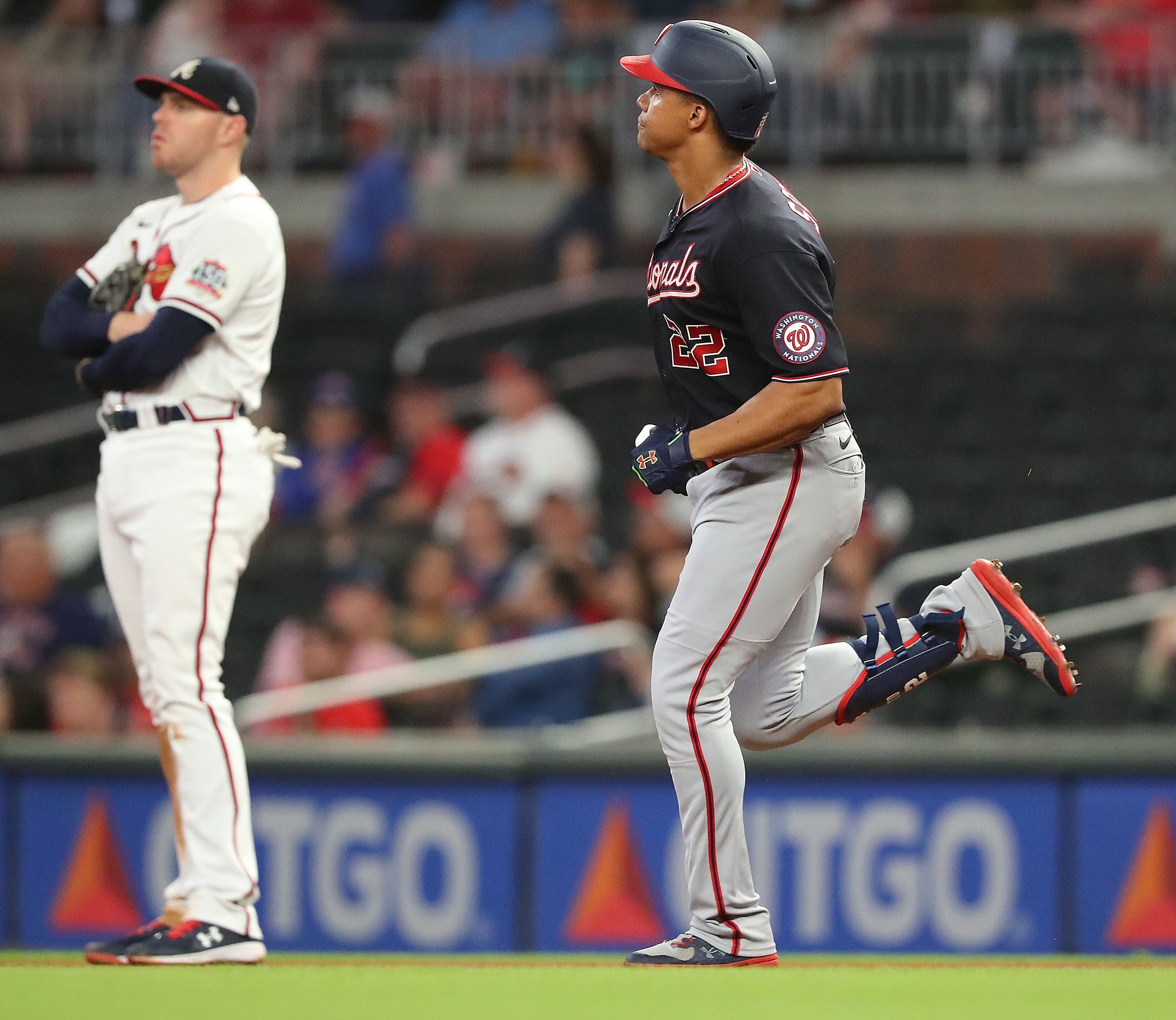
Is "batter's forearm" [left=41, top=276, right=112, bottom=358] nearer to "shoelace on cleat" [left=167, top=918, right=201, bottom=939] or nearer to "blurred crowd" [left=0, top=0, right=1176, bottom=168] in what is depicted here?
"shoelace on cleat" [left=167, top=918, right=201, bottom=939]

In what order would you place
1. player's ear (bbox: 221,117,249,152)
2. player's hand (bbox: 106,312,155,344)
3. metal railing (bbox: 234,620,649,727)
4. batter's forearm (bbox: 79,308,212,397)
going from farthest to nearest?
metal railing (bbox: 234,620,649,727) < player's ear (bbox: 221,117,249,152) < player's hand (bbox: 106,312,155,344) < batter's forearm (bbox: 79,308,212,397)

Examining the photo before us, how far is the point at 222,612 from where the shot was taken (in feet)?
15.0

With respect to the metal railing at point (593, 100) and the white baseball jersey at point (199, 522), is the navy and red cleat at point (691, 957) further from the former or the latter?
the metal railing at point (593, 100)

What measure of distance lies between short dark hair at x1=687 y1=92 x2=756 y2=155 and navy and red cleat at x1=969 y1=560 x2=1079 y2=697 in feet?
3.49

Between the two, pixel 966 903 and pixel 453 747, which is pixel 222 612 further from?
pixel 966 903

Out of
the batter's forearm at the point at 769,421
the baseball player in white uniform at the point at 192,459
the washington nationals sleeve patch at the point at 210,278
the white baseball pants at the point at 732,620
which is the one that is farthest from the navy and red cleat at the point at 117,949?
the batter's forearm at the point at 769,421

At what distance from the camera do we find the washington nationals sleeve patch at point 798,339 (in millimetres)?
3965

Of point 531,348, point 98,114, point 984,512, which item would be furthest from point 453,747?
point 98,114

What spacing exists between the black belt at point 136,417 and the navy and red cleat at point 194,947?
1138 mm

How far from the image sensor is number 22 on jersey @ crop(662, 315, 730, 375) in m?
4.12

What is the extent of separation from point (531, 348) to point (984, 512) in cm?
291

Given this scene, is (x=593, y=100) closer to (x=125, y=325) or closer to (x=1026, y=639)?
(x=125, y=325)

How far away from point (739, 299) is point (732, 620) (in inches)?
26.2

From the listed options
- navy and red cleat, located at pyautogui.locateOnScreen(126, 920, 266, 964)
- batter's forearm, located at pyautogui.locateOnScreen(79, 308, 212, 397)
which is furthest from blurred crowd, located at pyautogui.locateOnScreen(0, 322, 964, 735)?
batter's forearm, located at pyautogui.locateOnScreen(79, 308, 212, 397)
